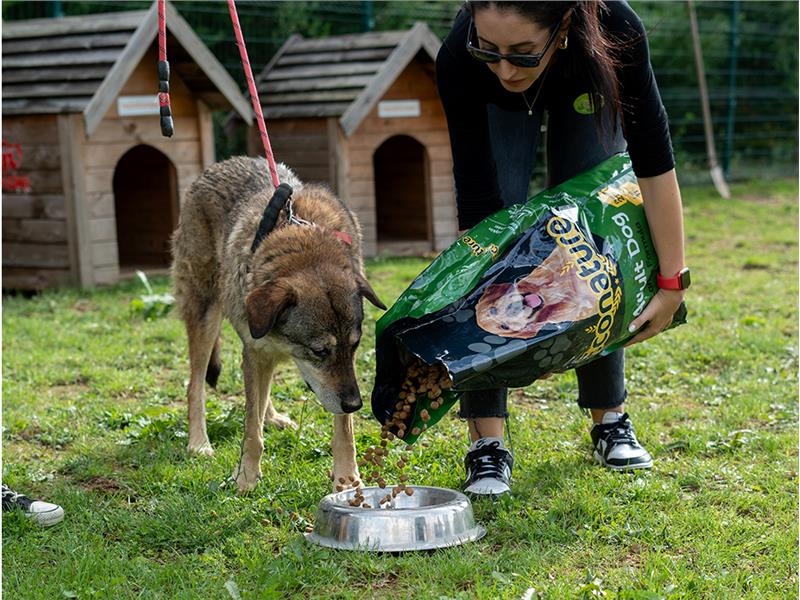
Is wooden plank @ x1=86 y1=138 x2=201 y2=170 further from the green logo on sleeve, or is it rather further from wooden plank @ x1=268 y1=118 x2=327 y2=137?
the green logo on sleeve

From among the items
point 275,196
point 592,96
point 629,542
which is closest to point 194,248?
point 275,196

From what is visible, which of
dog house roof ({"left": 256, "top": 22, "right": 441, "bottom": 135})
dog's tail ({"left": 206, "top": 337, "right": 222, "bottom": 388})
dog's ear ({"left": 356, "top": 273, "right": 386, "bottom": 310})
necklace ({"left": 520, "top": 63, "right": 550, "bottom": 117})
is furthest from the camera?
dog house roof ({"left": 256, "top": 22, "right": 441, "bottom": 135})

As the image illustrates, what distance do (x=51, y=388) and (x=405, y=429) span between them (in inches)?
112

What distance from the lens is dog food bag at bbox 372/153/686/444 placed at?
10.7 feet

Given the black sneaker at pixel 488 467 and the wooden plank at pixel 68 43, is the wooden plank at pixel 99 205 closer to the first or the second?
the wooden plank at pixel 68 43

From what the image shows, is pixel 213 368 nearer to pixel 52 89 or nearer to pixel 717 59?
pixel 52 89

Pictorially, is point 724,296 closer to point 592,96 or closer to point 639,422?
point 639,422

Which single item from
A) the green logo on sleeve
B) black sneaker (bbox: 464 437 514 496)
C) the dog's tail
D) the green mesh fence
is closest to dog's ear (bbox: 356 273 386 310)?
black sneaker (bbox: 464 437 514 496)

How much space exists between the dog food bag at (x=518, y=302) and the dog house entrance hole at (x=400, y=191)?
7.29 metres

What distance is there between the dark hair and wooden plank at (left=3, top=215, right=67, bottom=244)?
6.00 m

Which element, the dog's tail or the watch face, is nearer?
the watch face

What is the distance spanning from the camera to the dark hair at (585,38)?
315 cm

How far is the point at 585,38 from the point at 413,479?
1820 mm

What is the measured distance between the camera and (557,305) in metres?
3.33
